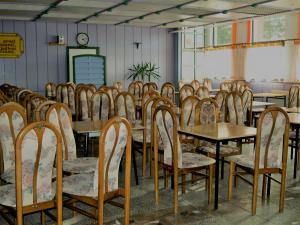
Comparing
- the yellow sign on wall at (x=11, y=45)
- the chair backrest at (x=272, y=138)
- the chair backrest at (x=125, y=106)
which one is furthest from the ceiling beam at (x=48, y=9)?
the chair backrest at (x=272, y=138)

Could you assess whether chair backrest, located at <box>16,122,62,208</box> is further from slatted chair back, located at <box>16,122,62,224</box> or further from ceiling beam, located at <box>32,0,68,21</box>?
ceiling beam, located at <box>32,0,68,21</box>

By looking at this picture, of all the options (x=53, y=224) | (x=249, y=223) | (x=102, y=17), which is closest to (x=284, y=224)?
(x=249, y=223)

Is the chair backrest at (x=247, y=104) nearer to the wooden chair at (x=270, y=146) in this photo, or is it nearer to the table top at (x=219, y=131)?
the table top at (x=219, y=131)

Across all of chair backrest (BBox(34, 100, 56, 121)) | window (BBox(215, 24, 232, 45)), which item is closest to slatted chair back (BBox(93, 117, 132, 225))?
chair backrest (BBox(34, 100, 56, 121))

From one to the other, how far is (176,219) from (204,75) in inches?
396

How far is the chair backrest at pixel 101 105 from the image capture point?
572 cm

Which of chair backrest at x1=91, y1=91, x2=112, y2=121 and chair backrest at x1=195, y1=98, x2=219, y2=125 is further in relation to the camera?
chair backrest at x1=91, y1=91, x2=112, y2=121

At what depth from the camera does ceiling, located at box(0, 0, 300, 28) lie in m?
6.93

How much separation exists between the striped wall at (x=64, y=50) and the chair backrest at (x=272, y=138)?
8.27 meters

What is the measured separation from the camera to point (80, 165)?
11.4 ft

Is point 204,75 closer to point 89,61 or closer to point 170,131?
point 89,61

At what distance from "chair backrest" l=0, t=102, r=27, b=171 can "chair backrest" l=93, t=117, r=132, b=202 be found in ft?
3.20

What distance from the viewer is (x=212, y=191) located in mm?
4023

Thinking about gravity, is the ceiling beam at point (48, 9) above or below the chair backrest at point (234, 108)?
above
